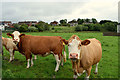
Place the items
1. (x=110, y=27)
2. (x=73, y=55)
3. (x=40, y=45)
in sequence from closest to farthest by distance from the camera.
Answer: (x=73, y=55) < (x=40, y=45) < (x=110, y=27)

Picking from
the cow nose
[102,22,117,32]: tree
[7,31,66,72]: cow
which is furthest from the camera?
[102,22,117,32]: tree

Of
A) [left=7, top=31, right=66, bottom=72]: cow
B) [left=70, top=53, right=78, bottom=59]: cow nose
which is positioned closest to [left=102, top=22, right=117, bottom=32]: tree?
[left=7, top=31, right=66, bottom=72]: cow

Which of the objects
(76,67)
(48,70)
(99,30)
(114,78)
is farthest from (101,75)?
(99,30)

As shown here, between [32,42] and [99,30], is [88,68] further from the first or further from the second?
[99,30]

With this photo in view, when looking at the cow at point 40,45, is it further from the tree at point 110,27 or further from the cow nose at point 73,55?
the tree at point 110,27

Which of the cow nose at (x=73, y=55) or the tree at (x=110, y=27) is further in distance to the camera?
the tree at (x=110, y=27)

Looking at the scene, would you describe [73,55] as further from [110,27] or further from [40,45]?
[110,27]

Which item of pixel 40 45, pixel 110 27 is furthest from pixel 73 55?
pixel 110 27

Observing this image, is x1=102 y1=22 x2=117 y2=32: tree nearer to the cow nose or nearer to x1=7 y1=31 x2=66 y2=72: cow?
x1=7 y1=31 x2=66 y2=72: cow

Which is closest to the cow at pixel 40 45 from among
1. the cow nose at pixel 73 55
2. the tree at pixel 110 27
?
the cow nose at pixel 73 55

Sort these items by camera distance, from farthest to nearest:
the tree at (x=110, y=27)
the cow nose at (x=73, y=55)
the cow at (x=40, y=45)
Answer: the tree at (x=110, y=27), the cow at (x=40, y=45), the cow nose at (x=73, y=55)

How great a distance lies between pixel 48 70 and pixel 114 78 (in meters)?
3.93

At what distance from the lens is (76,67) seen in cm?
457

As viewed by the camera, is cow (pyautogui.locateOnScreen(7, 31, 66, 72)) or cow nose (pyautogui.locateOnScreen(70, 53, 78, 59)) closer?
cow nose (pyautogui.locateOnScreen(70, 53, 78, 59))
